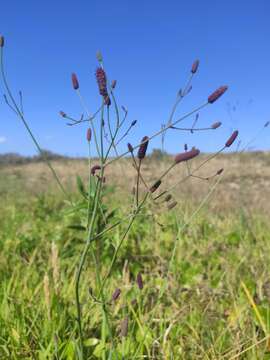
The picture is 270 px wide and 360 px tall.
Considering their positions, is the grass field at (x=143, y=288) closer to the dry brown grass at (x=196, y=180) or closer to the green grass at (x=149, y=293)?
the green grass at (x=149, y=293)

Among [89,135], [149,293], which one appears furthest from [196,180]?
[89,135]

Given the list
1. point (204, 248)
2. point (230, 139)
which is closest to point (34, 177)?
point (204, 248)

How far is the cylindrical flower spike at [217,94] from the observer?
82cm

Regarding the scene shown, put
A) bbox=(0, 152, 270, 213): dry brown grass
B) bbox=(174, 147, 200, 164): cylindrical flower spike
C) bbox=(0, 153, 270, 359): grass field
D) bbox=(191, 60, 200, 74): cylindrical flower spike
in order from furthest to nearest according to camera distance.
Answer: bbox=(0, 152, 270, 213): dry brown grass, bbox=(0, 153, 270, 359): grass field, bbox=(191, 60, 200, 74): cylindrical flower spike, bbox=(174, 147, 200, 164): cylindrical flower spike

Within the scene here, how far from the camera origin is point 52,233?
120 inches

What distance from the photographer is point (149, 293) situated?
209cm

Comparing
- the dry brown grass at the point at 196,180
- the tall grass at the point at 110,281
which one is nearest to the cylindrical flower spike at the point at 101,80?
the tall grass at the point at 110,281

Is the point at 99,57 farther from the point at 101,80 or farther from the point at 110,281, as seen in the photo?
the point at 110,281

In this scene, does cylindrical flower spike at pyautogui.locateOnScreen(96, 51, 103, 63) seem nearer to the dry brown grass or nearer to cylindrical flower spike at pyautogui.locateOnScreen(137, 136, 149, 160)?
cylindrical flower spike at pyautogui.locateOnScreen(137, 136, 149, 160)

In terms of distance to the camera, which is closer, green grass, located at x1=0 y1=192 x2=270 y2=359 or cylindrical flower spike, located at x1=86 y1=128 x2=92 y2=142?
cylindrical flower spike, located at x1=86 y1=128 x2=92 y2=142

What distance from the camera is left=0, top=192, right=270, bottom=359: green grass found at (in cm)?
139

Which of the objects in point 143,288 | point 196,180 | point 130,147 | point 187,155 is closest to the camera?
point 187,155

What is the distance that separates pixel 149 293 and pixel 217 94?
148 centimetres

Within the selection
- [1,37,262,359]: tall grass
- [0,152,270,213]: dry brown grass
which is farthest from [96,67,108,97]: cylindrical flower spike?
[0,152,270,213]: dry brown grass
